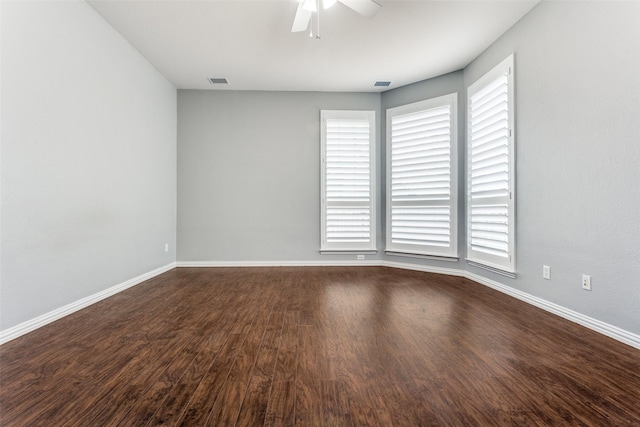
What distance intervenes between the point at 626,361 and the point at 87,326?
3665 millimetres

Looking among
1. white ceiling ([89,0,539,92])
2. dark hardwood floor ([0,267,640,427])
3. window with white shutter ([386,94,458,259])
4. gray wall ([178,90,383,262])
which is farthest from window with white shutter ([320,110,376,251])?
dark hardwood floor ([0,267,640,427])

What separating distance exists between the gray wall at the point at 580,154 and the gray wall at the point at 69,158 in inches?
166

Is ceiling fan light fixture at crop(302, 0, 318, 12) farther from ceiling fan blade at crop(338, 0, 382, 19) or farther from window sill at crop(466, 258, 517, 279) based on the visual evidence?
window sill at crop(466, 258, 517, 279)

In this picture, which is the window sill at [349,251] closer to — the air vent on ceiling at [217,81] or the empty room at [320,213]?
the empty room at [320,213]

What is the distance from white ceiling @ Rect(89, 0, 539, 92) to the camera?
271cm

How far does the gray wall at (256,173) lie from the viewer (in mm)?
4586

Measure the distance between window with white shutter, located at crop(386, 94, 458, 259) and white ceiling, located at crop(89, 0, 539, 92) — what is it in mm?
562

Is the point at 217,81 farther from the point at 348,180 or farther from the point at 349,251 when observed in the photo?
the point at 349,251

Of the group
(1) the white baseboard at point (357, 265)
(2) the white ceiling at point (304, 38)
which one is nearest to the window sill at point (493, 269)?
(1) the white baseboard at point (357, 265)

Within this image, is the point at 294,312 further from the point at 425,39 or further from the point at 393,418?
the point at 425,39

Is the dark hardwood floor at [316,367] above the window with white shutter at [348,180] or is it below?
below

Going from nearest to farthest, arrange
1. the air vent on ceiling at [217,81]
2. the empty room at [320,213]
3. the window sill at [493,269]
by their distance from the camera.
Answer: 1. the empty room at [320,213]
2. the window sill at [493,269]
3. the air vent on ceiling at [217,81]

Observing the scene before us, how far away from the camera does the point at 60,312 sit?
240 cm

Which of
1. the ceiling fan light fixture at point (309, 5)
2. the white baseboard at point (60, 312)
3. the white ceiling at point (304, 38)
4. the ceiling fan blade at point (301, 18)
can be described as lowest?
the white baseboard at point (60, 312)
